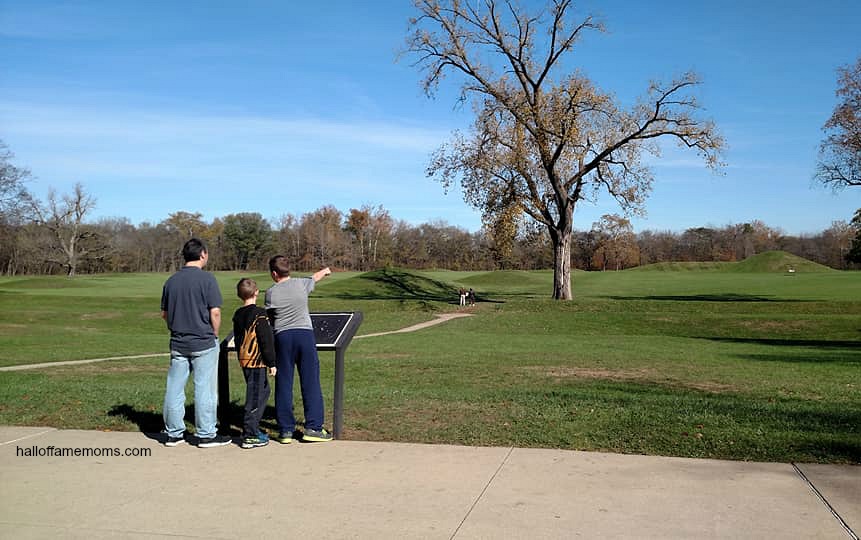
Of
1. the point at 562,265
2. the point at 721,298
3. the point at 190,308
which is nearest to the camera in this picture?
the point at 190,308

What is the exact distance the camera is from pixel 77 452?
23.2 ft

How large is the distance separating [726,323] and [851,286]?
20.1m

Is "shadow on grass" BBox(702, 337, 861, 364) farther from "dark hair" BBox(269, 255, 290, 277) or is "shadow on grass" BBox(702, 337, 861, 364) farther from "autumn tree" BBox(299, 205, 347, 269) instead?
"autumn tree" BBox(299, 205, 347, 269)

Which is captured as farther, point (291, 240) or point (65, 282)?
point (291, 240)

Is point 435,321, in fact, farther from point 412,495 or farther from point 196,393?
point 412,495

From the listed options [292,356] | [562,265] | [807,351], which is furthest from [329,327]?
[562,265]

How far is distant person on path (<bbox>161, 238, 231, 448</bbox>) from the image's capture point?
7.29m

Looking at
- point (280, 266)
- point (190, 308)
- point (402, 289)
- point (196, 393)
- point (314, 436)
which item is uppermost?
point (280, 266)

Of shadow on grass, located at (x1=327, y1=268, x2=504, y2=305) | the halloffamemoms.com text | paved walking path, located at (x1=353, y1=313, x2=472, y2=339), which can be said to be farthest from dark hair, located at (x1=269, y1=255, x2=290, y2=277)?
shadow on grass, located at (x1=327, y1=268, x2=504, y2=305)

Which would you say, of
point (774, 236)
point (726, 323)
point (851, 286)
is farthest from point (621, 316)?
point (774, 236)

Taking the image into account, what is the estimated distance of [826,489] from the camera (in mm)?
5645

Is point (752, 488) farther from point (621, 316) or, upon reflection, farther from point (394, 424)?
point (621, 316)

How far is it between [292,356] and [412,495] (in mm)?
2419

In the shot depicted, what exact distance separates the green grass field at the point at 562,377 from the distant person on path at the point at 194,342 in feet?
4.04
